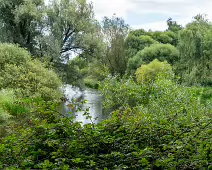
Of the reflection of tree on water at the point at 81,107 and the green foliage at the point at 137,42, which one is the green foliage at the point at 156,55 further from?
the reflection of tree on water at the point at 81,107

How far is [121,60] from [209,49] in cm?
1096

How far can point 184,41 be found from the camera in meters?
17.9

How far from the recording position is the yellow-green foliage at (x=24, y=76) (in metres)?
11.2

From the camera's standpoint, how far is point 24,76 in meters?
11.5

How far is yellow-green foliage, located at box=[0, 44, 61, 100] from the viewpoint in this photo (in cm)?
1120

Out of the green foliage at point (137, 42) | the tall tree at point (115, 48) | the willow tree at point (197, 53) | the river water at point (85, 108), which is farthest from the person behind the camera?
the green foliage at point (137, 42)

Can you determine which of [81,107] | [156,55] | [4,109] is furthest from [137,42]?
[81,107]

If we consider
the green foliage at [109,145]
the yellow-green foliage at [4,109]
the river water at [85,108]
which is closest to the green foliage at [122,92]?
the river water at [85,108]

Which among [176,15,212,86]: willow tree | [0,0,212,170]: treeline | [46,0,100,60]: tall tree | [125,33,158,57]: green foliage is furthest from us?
[125,33,158,57]: green foliage

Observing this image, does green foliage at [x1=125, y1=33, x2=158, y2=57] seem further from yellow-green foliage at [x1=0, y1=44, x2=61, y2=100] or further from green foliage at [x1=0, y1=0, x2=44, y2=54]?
yellow-green foliage at [x1=0, y1=44, x2=61, y2=100]

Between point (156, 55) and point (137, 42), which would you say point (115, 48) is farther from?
point (156, 55)

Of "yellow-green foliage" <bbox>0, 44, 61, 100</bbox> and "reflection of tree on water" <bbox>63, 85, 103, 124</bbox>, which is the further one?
"yellow-green foliage" <bbox>0, 44, 61, 100</bbox>

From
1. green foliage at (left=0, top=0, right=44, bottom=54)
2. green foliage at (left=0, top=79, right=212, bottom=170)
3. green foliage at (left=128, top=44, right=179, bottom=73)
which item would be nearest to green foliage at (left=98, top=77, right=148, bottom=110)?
green foliage at (left=0, top=79, right=212, bottom=170)

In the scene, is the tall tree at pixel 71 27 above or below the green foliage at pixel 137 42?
below
